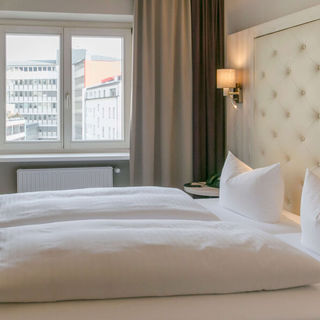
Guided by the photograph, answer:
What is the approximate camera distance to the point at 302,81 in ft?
9.18

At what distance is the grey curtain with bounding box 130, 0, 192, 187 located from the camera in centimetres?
401

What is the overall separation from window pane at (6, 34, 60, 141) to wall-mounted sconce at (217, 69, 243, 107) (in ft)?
5.02

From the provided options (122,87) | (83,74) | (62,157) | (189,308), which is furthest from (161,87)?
(189,308)

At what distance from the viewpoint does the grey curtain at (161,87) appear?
4.01 meters

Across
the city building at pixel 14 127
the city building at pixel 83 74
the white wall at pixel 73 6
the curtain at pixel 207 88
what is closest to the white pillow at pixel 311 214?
the curtain at pixel 207 88

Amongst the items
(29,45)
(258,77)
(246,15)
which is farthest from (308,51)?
(29,45)

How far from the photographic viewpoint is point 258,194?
2602 mm

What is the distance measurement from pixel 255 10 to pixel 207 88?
78 cm

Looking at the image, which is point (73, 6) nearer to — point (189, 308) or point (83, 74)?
point (83, 74)

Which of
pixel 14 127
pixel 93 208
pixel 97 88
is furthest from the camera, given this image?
pixel 97 88

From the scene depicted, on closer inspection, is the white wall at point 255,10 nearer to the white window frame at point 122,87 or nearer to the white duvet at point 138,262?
the white window frame at point 122,87

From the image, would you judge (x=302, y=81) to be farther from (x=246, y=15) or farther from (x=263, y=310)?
(x=263, y=310)

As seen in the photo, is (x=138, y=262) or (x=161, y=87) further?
(x=161, y=87)

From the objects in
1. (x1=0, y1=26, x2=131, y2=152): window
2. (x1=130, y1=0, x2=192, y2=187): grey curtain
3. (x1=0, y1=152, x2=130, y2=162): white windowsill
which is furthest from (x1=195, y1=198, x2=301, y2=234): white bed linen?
(x1=0, y1=26, x2=131, y2=152): window
